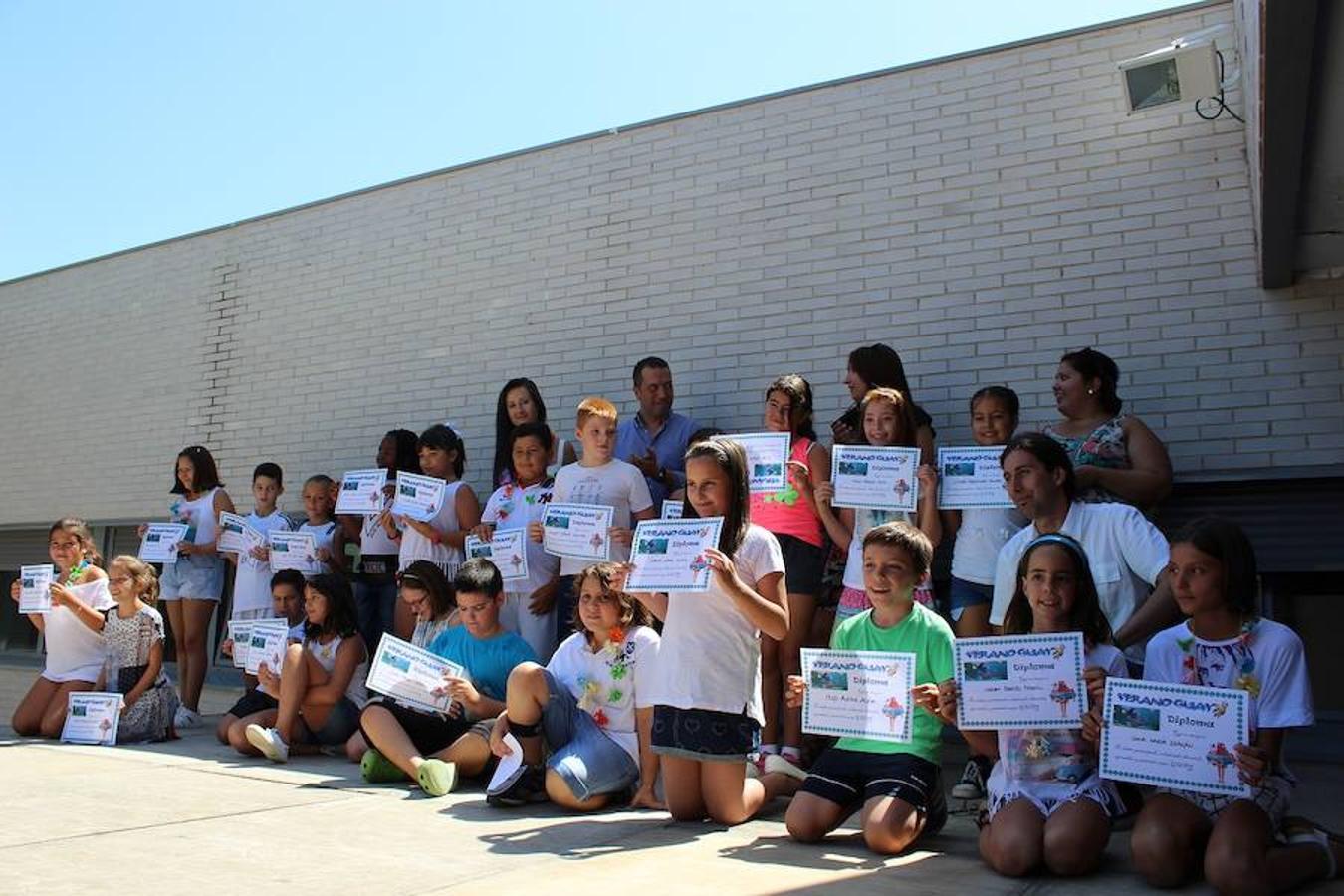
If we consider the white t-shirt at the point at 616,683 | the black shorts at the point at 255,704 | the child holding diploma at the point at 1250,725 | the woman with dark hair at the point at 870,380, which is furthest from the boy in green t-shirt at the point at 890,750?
the black shorts at the point at 255,704

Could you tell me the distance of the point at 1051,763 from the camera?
143 inches

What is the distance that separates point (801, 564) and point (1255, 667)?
2214 millimetres

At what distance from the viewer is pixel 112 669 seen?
689 centimetres

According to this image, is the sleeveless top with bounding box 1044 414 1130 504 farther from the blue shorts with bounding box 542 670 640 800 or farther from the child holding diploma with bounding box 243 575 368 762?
the child holding diploma with bounding box 243 575 368 762

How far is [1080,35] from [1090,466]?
2.71 m

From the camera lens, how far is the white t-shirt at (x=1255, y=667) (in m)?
3.29

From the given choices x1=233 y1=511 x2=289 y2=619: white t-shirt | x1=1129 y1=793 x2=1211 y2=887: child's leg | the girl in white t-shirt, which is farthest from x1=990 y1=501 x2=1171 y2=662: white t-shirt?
x1=233 y1=511 x2=289 y2=619: white t-shirt

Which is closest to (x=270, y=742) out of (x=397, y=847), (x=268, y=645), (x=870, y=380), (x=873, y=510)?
(x=268, y=645)

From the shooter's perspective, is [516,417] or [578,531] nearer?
[578,531]

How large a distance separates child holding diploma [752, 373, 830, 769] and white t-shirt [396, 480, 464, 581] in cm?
206

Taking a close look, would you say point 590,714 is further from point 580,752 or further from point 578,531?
point 578,531

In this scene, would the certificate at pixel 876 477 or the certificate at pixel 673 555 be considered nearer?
the certificate at pixel 673 555

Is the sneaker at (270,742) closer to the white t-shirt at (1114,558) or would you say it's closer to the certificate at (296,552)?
the certificate at (296,552)

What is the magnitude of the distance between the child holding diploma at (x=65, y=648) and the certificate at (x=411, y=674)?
2984 mm
